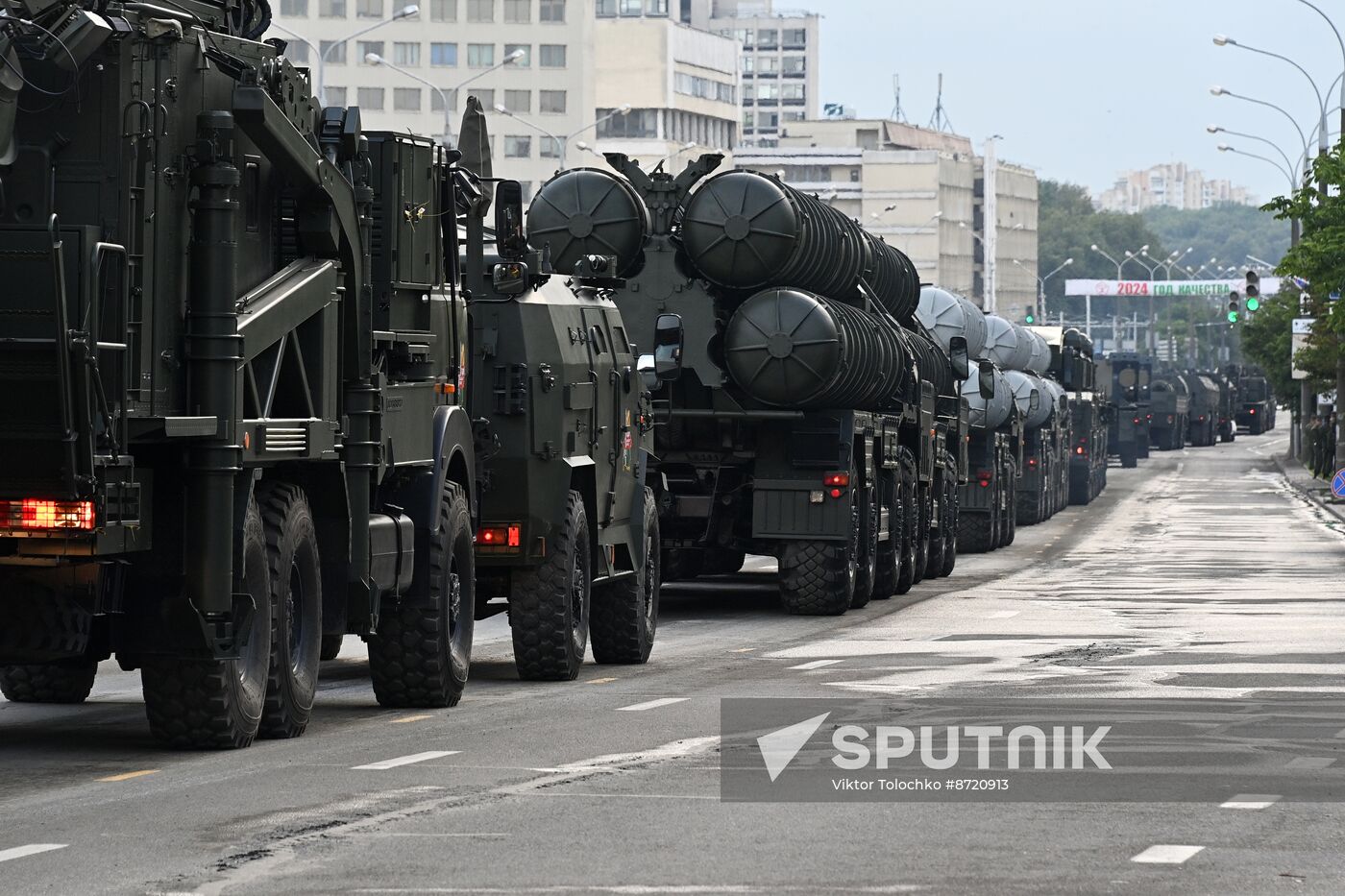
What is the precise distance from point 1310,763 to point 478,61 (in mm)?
144214

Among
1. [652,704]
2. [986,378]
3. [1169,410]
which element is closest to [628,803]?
[652,704]

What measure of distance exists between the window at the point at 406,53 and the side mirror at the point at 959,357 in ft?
402

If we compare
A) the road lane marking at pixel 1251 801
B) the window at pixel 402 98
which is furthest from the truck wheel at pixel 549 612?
the window at pixel 402 98

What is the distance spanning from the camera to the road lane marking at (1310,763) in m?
12.4

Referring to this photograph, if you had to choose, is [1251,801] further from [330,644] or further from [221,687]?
[330,644]

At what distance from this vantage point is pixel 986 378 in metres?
38.4

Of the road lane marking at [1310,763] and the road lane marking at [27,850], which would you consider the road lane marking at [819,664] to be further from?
the road lane marking at [27,850]

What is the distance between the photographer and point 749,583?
105 ft

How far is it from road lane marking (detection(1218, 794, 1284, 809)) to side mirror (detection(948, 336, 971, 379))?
22385 mm

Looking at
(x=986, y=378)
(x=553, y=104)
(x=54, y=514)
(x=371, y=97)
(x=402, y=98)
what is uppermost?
(x=371, y=97)

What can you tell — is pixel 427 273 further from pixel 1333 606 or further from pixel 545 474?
pixel 1333 606

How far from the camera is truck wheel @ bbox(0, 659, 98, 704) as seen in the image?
15750 millimetres

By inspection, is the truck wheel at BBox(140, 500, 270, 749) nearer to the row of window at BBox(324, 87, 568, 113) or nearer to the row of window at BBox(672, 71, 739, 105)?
the row of window at BBox(324, 87, 568, 113)

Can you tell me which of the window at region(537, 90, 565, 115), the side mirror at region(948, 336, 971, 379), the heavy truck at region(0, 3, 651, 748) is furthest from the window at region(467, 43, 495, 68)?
the heavy truck at region(0, 3, 651, 748)
